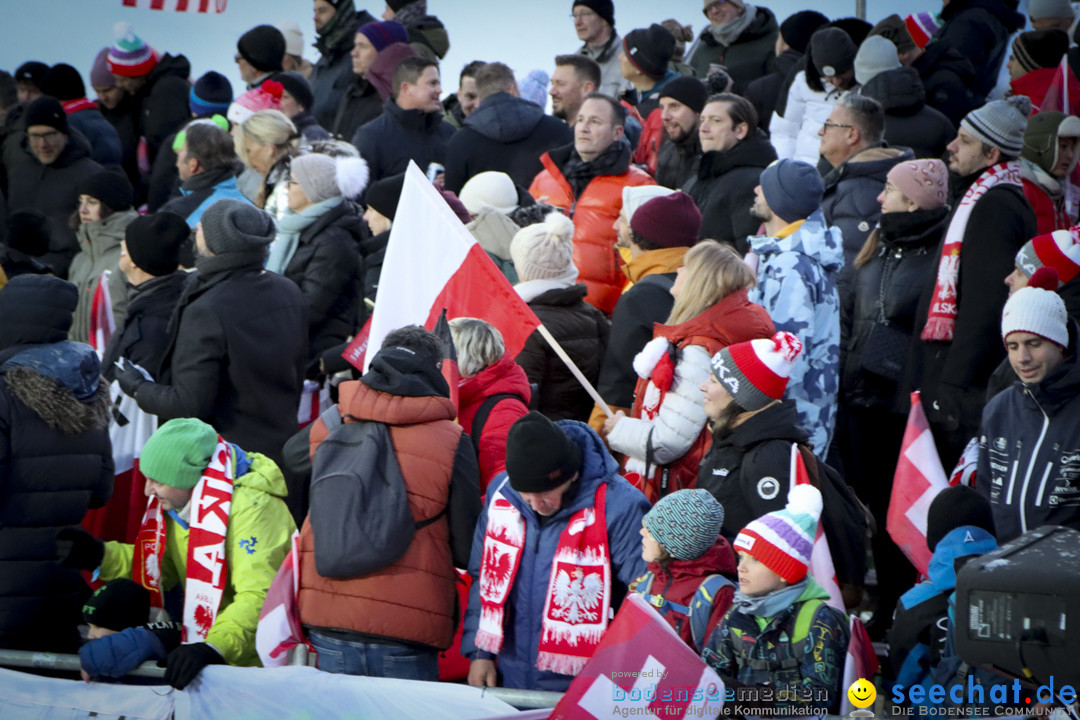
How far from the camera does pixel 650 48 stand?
393 inches

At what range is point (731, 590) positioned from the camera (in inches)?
167

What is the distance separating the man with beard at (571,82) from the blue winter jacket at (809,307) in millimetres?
3884

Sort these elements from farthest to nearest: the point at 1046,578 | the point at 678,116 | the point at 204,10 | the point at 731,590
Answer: the point at 204,10 < the point at 678,116 < the point at 731,590 < the point at 1046,578

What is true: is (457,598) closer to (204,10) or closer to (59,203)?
(59,203)

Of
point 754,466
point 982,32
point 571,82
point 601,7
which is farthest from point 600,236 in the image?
point 982,32

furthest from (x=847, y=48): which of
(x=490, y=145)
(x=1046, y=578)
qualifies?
(x=1046, y=578)

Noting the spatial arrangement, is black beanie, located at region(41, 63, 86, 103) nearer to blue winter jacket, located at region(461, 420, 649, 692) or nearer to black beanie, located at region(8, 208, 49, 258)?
black beanie, located at region(8, 208, 49, 258)

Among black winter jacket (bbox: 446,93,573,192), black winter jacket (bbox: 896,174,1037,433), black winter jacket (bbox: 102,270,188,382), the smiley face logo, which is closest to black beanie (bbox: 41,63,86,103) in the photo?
black winter jacket (bbox: 446,93,573,192)

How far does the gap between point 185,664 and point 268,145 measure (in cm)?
455

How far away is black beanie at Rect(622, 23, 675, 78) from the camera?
993 centimetres

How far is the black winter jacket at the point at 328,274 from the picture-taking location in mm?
7168

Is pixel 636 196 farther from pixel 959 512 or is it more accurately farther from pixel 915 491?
pixel 959 512

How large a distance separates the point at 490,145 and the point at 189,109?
3.68m

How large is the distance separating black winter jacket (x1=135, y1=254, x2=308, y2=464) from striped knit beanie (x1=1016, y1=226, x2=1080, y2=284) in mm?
3144
